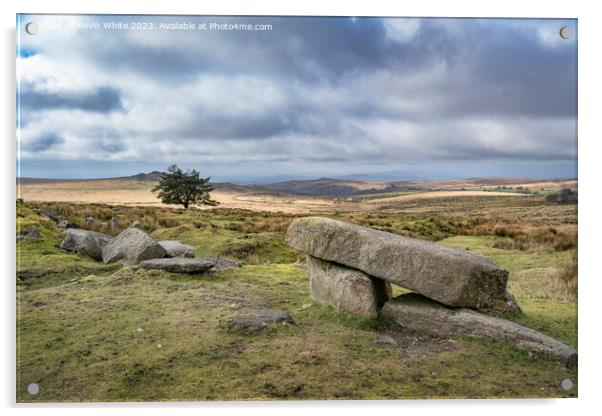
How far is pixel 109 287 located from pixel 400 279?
5.55 metres

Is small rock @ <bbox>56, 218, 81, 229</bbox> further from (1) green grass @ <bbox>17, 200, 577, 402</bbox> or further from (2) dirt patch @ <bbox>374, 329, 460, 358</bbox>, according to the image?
(2) dirt patch @ <bbox>374, 329, 460, 358</bbox>

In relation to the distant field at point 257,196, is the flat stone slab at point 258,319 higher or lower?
lower

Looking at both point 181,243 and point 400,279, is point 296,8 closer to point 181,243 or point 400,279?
point 400,279

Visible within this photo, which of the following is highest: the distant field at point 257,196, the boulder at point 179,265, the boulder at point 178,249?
the distant field at point 257,196

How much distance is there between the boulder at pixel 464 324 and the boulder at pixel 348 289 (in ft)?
0.92

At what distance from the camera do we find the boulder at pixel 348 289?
7484 mm

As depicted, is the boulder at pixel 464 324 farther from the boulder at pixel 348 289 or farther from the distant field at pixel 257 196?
the distant field at pixel 257 196

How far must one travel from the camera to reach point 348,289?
7.61 metres

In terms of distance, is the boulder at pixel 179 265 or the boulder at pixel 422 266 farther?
the boulder at pixel 179 265

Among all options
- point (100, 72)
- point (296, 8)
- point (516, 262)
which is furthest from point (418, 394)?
point (100, 72)

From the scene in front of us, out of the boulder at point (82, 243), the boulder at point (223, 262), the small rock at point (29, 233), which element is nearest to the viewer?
the small rock at point (29, 233)

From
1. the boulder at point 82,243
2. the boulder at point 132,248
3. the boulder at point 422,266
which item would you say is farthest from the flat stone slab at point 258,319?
the boulder at point 82,243

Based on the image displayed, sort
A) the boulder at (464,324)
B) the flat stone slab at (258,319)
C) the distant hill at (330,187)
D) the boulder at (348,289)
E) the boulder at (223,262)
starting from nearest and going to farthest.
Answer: the boulder at (464,324) → the flat stone slab at (258,319) → the boulder at (348,289) → the distant hill at (330,187) → the boulder at (223,262)

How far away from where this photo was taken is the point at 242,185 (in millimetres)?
9180
